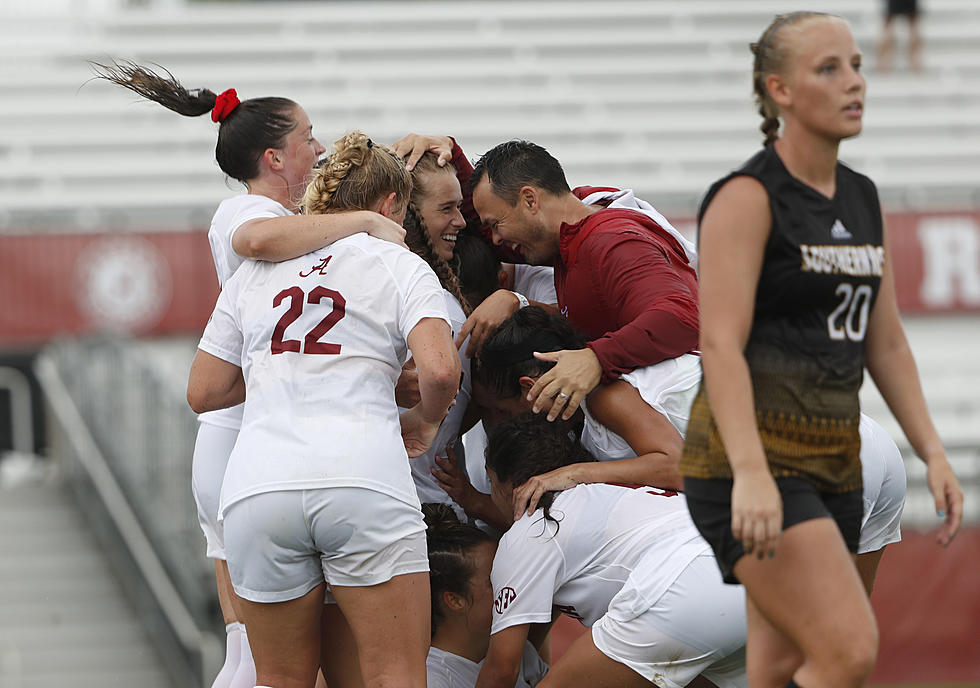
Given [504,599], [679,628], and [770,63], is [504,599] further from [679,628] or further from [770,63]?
[770,63]

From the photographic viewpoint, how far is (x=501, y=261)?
4.66 meters

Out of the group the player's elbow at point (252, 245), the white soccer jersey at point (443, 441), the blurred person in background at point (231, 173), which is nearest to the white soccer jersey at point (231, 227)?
the blurred person in background at point (231, 173)

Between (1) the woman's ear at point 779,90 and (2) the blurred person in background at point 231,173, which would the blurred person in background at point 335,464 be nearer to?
(2) the blurred person in background at point 231,173

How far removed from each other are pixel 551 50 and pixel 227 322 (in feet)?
44.2

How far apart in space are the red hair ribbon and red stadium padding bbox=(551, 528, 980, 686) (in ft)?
22.1

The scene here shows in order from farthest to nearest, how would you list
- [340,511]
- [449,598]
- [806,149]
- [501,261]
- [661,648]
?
[501,261]
[449,598]
[661,648]
[340,511]
[806,149]

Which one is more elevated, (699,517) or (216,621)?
(699,517)

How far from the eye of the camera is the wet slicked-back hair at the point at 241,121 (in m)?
4.23

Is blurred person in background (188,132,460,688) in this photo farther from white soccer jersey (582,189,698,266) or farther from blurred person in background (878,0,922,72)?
blurred person in background (878,0,922,72)

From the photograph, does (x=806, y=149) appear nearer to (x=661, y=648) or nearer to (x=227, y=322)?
(x=661, y=648)

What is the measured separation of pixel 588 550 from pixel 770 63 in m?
1.57

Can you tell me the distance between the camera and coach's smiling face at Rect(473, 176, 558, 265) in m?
4.21

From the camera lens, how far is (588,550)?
3812mm

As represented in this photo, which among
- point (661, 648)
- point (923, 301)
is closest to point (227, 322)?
point (661, 648)
